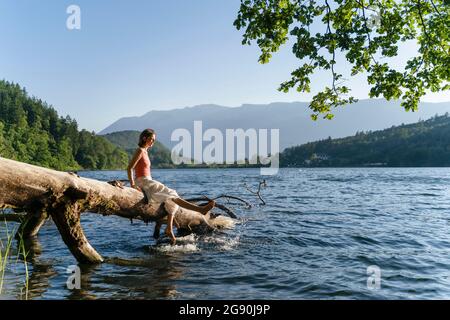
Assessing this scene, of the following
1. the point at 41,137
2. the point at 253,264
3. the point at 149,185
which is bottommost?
the point at 253,264

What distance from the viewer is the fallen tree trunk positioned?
829 cm

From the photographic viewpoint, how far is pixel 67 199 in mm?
9391

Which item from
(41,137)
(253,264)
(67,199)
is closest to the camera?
(67,199)

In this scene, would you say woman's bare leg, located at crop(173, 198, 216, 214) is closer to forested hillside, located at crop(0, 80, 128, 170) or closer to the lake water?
the lake water

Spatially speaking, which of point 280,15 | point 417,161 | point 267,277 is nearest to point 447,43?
point 280,15

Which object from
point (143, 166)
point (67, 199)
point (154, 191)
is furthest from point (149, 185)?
point (67, 199)

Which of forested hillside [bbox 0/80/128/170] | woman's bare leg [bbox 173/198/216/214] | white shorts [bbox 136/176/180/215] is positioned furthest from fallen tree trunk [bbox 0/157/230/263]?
forested hillside [bbox 0/80/128/170]

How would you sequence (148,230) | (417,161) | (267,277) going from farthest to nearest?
1. (417,161)
2. (148,230)
3. (267,277)

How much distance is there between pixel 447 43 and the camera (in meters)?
7.87

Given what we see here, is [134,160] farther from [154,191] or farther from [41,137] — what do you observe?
[41,137]

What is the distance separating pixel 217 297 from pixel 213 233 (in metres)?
6.98

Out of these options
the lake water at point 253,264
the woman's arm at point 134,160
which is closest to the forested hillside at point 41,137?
the lake water at point 253,264
